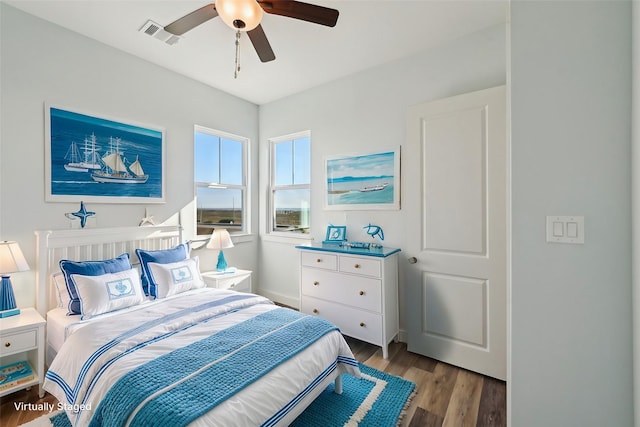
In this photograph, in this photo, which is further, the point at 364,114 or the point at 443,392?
the point at 364,114

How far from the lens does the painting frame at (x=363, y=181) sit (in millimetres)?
2834

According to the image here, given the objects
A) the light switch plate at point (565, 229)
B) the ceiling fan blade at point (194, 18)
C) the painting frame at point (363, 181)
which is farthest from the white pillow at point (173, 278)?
the light switch plate at point (565, 229)

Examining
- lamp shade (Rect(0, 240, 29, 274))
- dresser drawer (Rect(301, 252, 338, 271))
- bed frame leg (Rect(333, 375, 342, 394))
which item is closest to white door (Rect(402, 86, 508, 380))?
dresser drawer (Rect(301, 252, 338, 271))

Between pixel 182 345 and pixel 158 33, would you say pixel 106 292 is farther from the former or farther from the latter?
pixel 158 33

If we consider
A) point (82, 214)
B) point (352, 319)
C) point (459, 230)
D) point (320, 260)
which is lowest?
point (352, 319)

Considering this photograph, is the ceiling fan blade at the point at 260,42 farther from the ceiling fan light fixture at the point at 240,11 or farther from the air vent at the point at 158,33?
the air vent at the point at 158,33

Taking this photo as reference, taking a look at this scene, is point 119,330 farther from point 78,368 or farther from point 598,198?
point 598,198

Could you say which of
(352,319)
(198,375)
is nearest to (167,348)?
(198,375)

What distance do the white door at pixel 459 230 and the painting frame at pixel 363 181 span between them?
254mm

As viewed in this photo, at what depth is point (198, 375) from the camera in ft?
4.17

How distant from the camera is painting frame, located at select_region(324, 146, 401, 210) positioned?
9.30 feet

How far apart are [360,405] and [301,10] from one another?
244 centimetres

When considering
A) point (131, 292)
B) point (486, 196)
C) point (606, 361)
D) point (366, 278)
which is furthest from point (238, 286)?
point (606, 361)

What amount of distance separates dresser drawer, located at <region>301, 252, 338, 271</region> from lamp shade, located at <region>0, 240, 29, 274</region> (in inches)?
84.0
